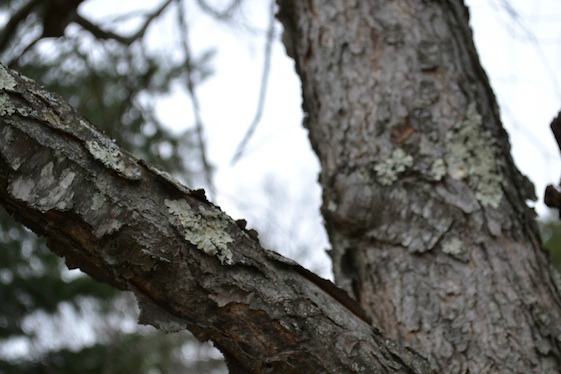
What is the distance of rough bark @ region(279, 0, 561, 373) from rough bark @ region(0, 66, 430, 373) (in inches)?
9.6

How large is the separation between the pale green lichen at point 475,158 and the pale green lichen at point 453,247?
12 cm

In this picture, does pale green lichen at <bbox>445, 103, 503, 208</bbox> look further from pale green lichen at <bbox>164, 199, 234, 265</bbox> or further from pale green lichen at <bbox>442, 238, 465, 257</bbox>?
pale green lichen at <bbox>164, 199, 234, 265</bbox>

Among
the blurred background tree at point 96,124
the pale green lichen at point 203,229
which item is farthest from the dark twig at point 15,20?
the pale green lichen at point 203,229

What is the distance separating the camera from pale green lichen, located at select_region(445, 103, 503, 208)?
57.7 inches

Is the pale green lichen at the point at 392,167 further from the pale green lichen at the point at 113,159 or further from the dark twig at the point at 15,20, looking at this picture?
the dark twig at the point at 15,20

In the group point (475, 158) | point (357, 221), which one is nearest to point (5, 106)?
point (357, 221)

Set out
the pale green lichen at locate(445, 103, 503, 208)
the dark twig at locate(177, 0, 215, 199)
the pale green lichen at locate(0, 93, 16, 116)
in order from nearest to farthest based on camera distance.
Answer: the pale green lichen at locate(0, 93, 16, 116)
the pale green lichen at locate(445, 103, 503, 208)
the dark twig at locate(177, 0, 215, 199)

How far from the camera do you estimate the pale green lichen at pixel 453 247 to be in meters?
1.40

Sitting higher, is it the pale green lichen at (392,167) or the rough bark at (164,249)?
the pale green lichen at (392,167)

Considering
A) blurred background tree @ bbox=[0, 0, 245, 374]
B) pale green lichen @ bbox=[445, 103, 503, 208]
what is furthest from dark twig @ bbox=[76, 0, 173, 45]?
pale green lichen @ bbox=[445, 103, 503, 208]

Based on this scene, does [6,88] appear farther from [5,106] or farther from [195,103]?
[195,103]

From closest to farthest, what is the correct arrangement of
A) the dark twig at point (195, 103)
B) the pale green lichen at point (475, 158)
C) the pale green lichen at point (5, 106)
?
1. the pale green lichen at point (5, 106)
2. the pale green lichen at point (475, 158)
3. the dark twig at point (195, 103)

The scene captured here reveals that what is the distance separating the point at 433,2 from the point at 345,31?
0.83 ft

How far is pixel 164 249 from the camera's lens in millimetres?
1010
